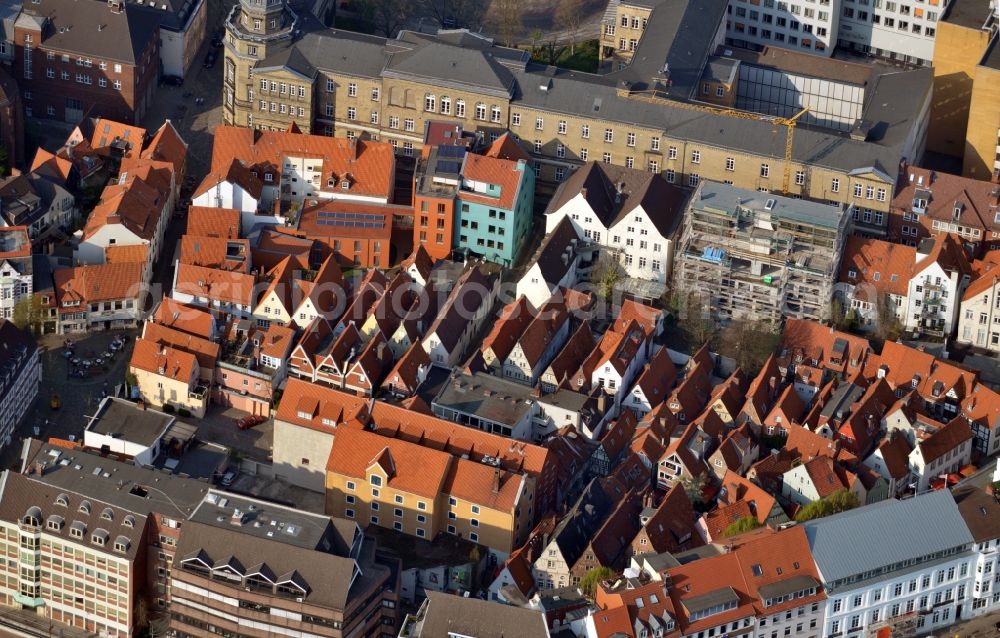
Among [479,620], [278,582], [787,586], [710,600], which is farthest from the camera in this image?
[787,586]

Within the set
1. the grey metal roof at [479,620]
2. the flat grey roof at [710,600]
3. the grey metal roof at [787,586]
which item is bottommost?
the grey metal roof at [479,620]

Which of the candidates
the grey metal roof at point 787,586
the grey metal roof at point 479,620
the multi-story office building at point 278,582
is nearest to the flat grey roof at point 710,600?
the grey metal roof at point 787,586

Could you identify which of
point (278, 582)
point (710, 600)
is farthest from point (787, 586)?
point (278, 582)

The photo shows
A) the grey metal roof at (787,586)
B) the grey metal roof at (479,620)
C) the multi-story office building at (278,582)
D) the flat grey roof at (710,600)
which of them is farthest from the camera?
the grey metal roof at (787,586)

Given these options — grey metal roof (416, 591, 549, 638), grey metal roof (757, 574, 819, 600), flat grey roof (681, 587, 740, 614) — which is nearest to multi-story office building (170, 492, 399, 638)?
grey metal roof (416, 591, 549, 638)

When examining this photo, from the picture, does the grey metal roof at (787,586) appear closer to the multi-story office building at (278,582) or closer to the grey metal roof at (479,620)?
the grey metal roof at (479,620)

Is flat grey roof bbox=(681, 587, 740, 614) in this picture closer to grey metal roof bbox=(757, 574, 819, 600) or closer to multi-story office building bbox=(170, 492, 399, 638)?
grey metal roof bbox=(757, 574, 819, 600)

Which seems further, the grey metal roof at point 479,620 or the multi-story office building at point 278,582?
the multi-story office building at point 278,582

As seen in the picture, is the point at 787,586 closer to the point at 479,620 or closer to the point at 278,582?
Answer: the point at 479,620

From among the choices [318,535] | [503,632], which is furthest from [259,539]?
[503,632]

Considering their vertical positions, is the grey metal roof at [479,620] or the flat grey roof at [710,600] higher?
the flat grey roof at [710,600]

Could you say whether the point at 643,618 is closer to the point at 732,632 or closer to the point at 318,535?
the point at 732,632

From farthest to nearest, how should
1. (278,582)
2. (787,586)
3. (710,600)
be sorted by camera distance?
1. (787,586)
2. (278,582)
3. (710,600)
